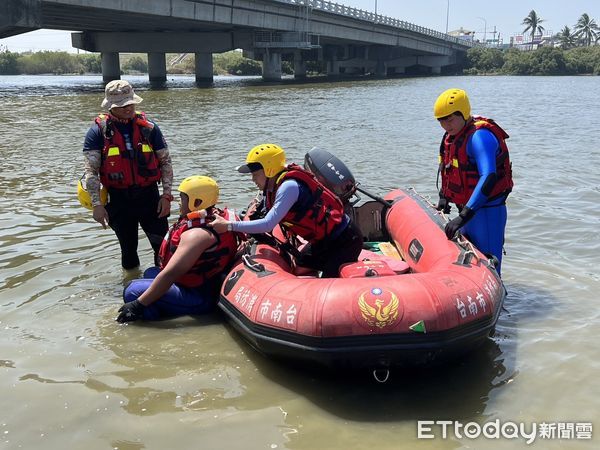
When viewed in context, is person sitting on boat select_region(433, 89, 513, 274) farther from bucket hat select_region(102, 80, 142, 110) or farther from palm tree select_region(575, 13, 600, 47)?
palm tree select_region(575, 13, 600, 47)

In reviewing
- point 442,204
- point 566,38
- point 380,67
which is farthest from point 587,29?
point 442,204

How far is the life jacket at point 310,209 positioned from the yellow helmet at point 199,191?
0.42 m

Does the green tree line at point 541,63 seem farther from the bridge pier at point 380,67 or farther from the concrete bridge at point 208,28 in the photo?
the bridge pier at point 380,67

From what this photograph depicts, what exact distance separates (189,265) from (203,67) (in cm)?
3962

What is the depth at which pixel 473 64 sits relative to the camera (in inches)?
2987

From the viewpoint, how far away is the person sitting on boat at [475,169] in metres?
4.30

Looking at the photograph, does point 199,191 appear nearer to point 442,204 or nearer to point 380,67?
point 442,204

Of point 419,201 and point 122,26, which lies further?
point 122,26

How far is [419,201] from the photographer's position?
5.50m

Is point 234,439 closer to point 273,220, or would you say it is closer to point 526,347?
point 273,220

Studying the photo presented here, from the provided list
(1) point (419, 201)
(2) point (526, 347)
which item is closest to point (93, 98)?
(1) point (419, 201)

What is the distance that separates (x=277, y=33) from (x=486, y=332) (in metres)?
42.4

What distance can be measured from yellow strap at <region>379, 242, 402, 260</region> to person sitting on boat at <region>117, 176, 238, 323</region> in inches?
61.2

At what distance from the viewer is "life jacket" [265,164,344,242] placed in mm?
4141
